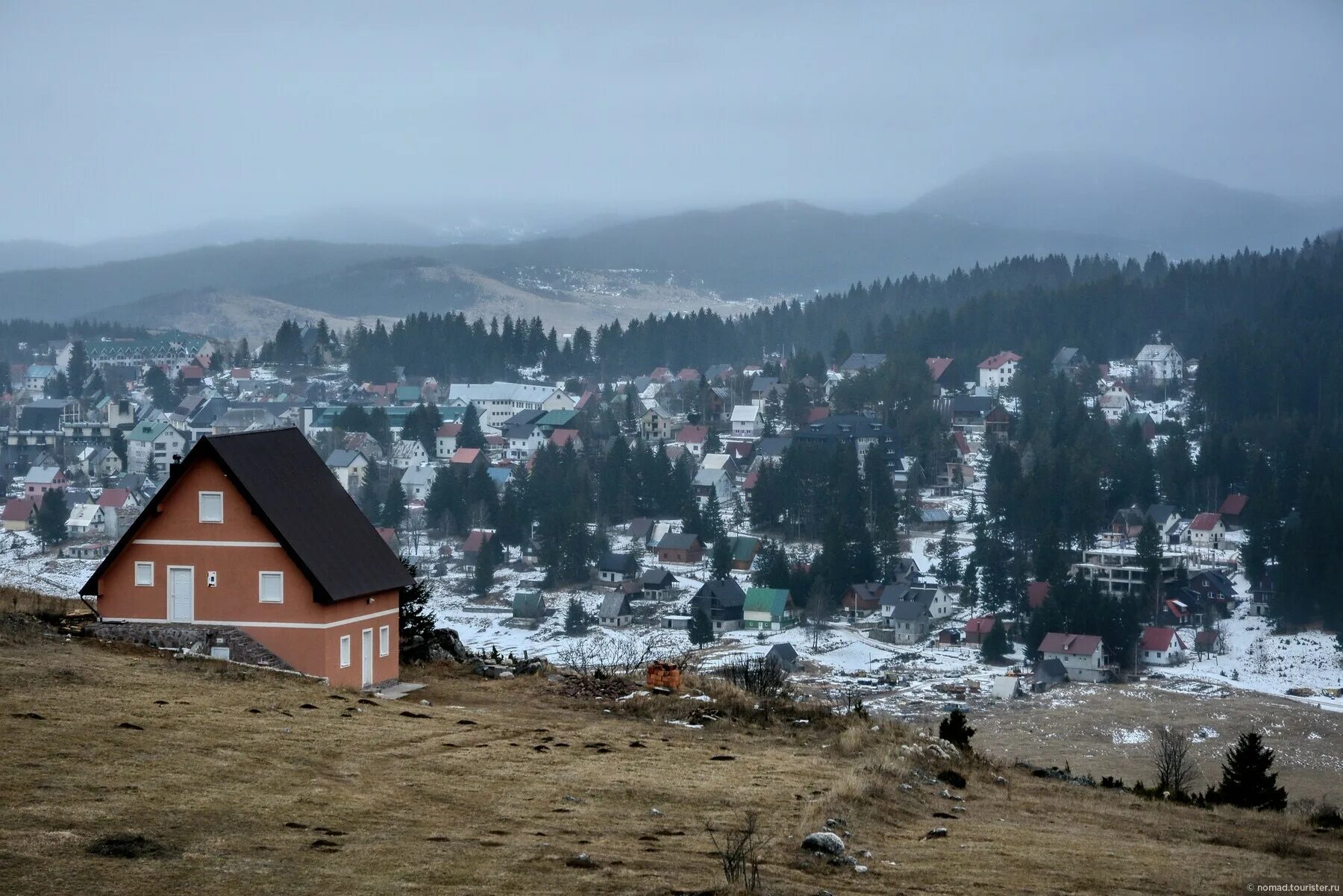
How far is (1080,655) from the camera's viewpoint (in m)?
68.2

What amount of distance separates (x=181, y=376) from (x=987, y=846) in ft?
504

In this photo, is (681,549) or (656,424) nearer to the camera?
(681,549)

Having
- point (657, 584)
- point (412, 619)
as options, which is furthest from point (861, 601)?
point (412, 619)

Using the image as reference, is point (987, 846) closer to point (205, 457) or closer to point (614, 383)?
point (205, 457)

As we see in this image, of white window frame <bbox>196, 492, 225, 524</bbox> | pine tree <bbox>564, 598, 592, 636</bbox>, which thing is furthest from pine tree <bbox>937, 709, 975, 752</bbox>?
pine tree <bbox>564, 598, 592, 636</bbox>

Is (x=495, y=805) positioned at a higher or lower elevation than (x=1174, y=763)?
higher

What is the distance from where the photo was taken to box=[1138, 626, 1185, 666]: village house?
6994 cm

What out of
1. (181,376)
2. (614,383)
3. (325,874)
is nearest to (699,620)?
(325,874)

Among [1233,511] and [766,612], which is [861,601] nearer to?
[766,612]

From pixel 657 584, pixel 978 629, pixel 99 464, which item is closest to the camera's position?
pixel 978 629

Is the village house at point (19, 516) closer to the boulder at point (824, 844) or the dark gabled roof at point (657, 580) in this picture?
the dark gabled roof at point (657, 580)

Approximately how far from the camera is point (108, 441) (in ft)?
430

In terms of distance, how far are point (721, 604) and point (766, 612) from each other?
2351mm

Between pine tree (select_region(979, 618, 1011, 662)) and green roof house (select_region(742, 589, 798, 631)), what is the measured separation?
10519 millimetres
